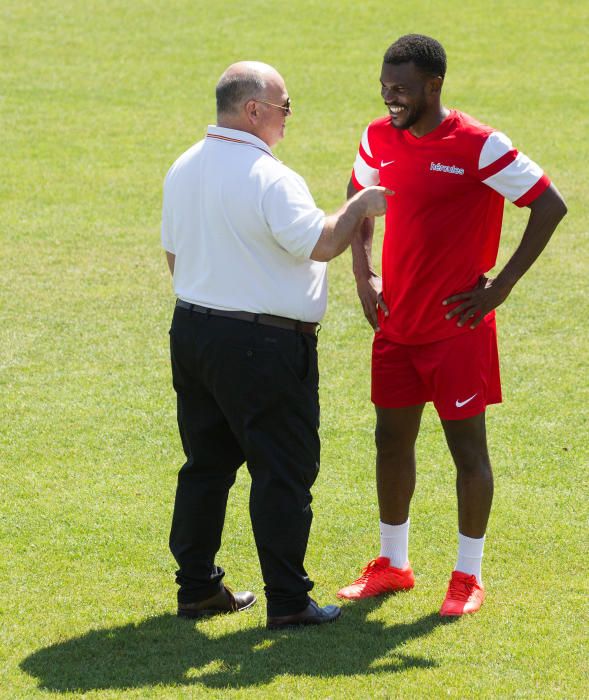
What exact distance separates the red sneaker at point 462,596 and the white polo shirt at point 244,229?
4.41 ft

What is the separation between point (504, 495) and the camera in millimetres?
6656

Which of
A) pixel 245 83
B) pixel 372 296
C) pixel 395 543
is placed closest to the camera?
pixel 245 83

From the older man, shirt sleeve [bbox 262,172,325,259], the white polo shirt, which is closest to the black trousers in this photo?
the older man

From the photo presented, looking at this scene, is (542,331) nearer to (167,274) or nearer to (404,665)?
(167,274)

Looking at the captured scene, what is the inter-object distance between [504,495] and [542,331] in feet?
9.84

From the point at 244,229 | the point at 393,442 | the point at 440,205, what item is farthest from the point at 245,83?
the point at 393,442

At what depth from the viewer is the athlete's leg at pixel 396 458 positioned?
18.2ft

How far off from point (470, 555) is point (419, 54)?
213 centimetres

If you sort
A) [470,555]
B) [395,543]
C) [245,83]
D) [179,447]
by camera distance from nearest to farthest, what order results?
[245,83] < [470,555] < [395,543] < [179,447]

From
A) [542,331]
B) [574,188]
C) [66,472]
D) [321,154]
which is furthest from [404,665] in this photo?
[321,154]

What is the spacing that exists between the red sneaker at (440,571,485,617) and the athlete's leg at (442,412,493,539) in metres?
0.22

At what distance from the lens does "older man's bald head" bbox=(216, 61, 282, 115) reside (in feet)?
15.9

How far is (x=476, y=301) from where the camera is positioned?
203 inches

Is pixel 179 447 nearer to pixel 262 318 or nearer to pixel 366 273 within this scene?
pixel 366 273
